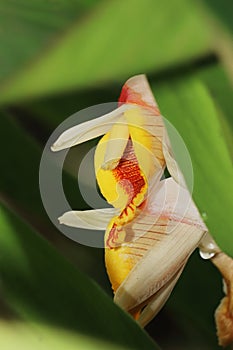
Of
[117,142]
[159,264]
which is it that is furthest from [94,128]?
[159,264]

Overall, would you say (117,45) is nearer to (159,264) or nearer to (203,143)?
(203,143)

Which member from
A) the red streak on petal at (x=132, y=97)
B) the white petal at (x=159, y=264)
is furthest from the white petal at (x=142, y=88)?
the white petal at (x=159, y=264)

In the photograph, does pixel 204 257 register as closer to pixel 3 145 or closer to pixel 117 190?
pixel 117 190

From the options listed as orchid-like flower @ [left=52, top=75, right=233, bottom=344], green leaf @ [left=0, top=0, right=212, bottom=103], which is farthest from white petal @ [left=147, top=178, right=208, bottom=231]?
green leaf @ [left=0, top=0, right=212, bottom=103]

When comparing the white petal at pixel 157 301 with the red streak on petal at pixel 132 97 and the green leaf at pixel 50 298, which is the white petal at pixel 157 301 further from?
the red streak on petal at pixel 132 97

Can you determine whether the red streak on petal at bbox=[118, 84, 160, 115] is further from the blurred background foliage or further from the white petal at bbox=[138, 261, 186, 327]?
the white petal at bbox=[138, 261, 186, 327]

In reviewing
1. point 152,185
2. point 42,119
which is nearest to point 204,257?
point 152,185
